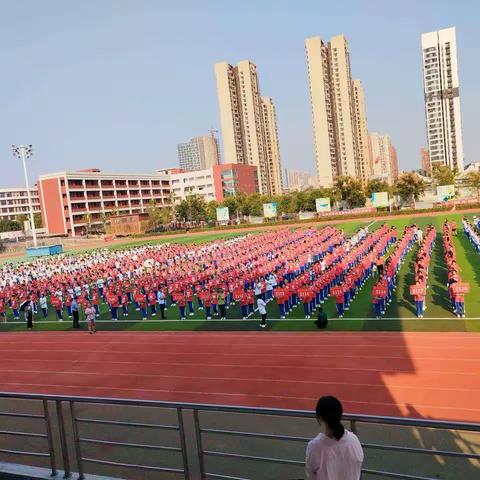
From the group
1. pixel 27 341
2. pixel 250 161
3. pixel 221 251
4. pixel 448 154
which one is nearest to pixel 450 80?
pixel 448 154

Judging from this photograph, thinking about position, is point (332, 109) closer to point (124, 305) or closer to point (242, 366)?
point (124, 305)

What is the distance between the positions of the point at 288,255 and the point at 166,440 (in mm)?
17999

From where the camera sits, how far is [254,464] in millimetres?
6641

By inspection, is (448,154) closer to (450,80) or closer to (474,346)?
(450,80)

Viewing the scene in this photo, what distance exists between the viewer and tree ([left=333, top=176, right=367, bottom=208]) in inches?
2783

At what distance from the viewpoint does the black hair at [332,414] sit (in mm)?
2990

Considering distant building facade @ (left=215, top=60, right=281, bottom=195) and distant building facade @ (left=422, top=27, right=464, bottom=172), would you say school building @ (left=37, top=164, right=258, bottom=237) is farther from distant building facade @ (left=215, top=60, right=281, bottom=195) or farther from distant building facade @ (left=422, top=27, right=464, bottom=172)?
distant building facade @ (left=422, top=27, right=464, bottom=172)

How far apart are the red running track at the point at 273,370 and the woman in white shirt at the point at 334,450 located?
6.19m

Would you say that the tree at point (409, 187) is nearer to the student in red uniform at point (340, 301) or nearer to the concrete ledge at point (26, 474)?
the student in red uniform at point (340, 301)

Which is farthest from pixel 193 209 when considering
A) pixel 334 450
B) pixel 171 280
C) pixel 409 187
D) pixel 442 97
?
pixel 442 97

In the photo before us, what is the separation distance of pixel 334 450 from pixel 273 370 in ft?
28.0

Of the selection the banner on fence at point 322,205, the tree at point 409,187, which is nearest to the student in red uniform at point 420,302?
the banner on fence at point 322,205

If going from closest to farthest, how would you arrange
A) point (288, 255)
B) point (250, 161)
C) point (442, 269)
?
point (442, 269) → point (288, 255) → point (250, 161)

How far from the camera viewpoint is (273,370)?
37.3 feet
